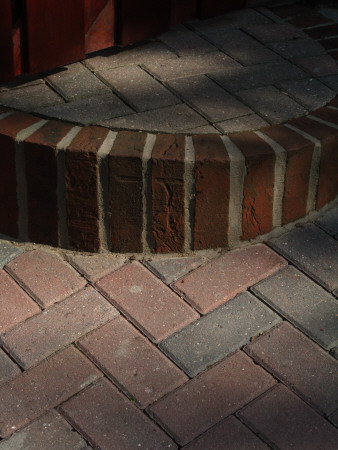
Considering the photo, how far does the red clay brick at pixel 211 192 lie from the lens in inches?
89.2

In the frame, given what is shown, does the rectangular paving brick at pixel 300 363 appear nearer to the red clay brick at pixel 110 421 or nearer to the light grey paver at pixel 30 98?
the red clay brick at pixel 110 421

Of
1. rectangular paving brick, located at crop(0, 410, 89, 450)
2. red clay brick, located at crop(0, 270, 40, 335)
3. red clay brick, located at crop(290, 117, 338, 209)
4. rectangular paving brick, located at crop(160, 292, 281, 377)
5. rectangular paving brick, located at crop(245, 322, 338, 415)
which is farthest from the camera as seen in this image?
red clay brick, located at crop(290, 117, 338, 209)

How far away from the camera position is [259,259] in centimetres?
239

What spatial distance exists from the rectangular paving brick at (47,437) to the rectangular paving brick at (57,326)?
0.63 feet

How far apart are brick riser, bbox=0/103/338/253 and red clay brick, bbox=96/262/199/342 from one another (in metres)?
0.11

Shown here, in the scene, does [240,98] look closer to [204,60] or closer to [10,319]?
[204,60]

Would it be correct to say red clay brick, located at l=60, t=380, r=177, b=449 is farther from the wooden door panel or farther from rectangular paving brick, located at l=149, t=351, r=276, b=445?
the wooden door panel

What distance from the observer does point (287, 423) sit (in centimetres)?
191

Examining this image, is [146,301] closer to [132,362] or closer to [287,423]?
[132,362]

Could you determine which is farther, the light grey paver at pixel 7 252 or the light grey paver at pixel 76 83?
the light grey paver at pixel 76 83

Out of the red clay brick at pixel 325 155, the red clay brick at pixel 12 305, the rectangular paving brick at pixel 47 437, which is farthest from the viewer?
the red clay brick at pixel 325 155

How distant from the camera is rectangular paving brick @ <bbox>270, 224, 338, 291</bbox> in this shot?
2.34 meters

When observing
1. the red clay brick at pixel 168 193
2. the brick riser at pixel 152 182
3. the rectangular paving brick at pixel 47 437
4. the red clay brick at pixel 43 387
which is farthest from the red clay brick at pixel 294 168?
the rectangular paving brick at pixel 47 437

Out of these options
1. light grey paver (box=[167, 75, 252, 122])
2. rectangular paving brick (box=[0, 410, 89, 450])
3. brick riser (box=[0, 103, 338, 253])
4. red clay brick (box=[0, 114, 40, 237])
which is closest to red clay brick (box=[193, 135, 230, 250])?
brick riser (box=[0, 103, 338, 253])
